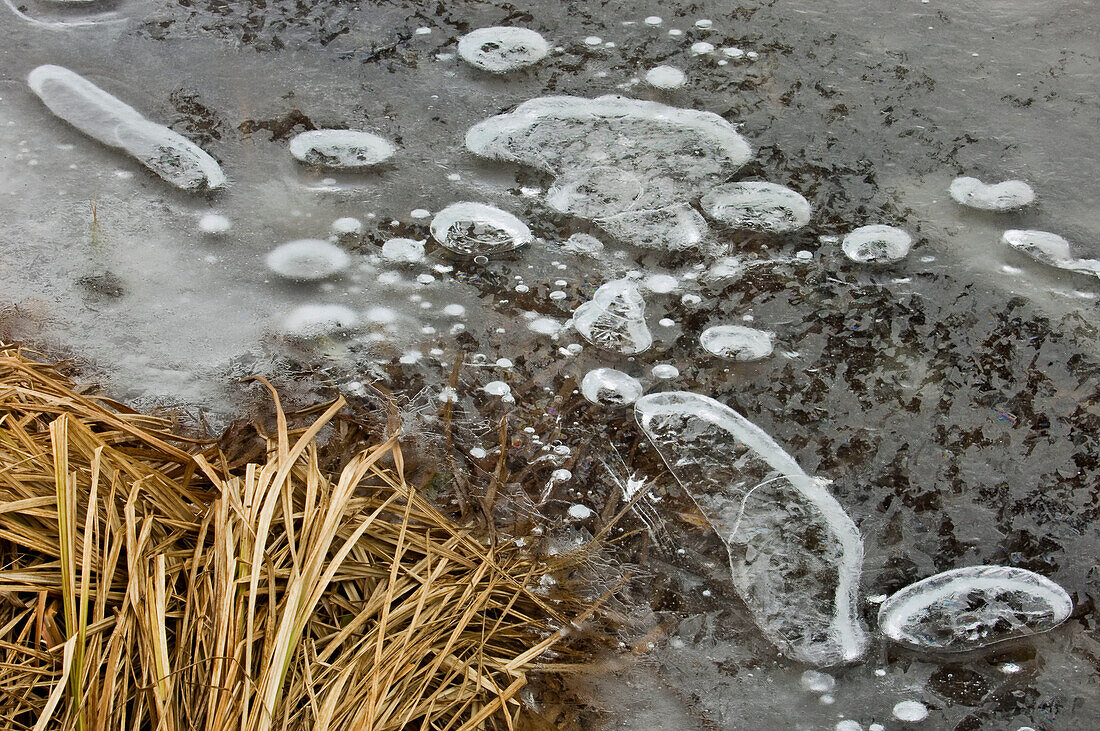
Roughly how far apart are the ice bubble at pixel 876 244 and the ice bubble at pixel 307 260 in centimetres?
103

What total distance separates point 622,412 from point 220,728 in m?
0.83

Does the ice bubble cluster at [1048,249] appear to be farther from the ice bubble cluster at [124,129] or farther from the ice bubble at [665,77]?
the ice bubble cluster at [124,129]

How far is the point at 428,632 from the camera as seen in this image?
1.27 m

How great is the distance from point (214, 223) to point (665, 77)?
1.16 meters

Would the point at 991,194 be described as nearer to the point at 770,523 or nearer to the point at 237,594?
the point at 770,523

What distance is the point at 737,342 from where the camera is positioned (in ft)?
5.77

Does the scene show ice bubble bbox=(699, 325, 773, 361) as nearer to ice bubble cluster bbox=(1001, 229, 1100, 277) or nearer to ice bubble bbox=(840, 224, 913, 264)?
ice bubble bbox=(840, 224, 913, 264)

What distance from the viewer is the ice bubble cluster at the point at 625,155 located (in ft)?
6.57

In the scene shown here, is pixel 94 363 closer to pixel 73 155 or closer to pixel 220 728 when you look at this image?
pixel 73 155

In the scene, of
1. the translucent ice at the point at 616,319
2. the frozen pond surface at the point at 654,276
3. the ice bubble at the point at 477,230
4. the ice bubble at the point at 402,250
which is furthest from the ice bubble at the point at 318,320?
the translucent ice at the point at 616,319

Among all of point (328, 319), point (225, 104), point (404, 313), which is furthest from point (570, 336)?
point (225, 104)

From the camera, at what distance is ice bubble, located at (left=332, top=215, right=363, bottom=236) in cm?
196

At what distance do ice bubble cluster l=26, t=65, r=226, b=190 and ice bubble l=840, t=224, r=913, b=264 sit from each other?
1358 mm

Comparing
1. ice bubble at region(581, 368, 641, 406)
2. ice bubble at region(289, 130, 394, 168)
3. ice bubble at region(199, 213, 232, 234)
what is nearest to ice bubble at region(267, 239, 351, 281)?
ice bubble at region(199, 213, 232, 234)
